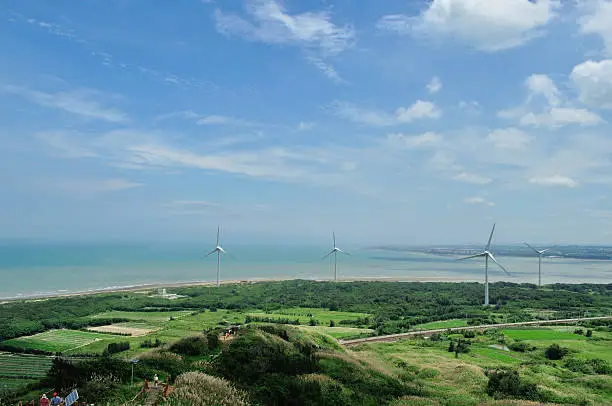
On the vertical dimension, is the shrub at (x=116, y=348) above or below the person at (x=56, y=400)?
below

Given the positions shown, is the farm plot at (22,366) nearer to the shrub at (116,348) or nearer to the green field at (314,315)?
the shrub at (116,348)

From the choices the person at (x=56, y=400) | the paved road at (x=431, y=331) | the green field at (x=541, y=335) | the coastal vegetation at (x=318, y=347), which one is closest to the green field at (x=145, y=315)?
the coastal vegetation at (x=318, y=347)

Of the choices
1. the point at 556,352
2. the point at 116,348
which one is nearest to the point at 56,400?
the point at 116,348

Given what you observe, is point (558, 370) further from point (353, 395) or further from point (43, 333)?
point (43, 333)

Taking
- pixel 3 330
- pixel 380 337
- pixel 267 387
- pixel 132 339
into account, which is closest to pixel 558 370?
pixel 380 337

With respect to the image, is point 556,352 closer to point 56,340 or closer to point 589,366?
point 589,366

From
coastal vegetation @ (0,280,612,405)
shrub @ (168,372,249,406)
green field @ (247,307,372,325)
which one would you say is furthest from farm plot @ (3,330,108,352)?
shrub @ (168,372,249,406)
